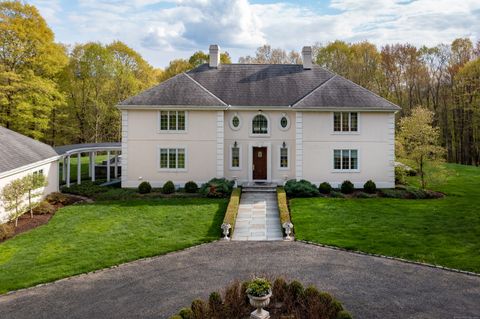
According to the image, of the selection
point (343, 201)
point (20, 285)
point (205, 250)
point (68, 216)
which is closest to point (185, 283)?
point (205, 250)

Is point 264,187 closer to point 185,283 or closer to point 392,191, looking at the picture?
point 392,191

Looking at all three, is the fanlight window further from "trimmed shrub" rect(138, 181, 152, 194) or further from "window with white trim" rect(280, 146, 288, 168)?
"trimmed shrub" rect(138, 181, 152, 194)

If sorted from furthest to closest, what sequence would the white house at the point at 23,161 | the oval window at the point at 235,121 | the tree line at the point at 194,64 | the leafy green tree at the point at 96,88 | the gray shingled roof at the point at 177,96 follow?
1. the leafy green tree at the point at 96,88
2. the tree line at the point at 194,64
3. the oval window at the point at 235,121
4. the gray shingled roof at the point at 177,96
5. the white house at the point at 23,161

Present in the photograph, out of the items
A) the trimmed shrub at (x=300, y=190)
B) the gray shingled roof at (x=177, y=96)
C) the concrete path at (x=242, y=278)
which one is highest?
the gray shingled roof at (x=177, y=96)

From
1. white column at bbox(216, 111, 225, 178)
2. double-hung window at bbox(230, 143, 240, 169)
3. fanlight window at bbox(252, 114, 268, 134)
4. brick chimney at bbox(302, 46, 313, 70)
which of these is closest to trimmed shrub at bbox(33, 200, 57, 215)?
white column at bbox(216, 111, 225, 178)

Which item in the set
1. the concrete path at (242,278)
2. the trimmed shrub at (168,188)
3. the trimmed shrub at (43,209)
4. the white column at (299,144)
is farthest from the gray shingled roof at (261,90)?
the concrete path at (242,278)

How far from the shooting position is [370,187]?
2439cm

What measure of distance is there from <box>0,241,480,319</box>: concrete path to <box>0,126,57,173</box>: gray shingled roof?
988cm

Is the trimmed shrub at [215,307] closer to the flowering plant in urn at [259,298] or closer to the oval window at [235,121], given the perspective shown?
the flowering plant in urn at [259,298]

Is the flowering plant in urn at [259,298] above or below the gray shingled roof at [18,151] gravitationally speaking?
below

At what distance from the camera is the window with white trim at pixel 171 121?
84.5ft

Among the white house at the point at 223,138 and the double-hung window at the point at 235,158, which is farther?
the double-hung window at the point at 235,158

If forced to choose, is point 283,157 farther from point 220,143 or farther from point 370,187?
point 370,187

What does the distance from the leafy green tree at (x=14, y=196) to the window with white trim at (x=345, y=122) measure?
19469 mm
